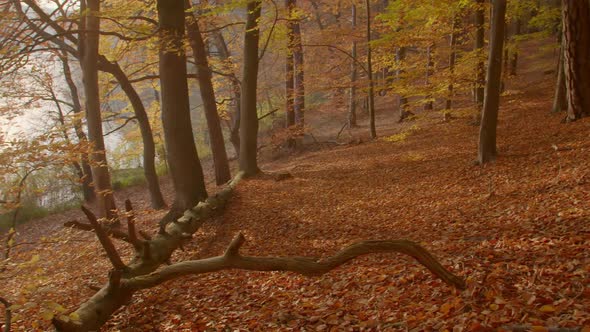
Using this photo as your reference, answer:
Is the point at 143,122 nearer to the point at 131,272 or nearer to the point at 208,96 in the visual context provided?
the point at 208,96

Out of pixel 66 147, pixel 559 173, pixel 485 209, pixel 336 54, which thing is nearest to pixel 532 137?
pixel 559 173

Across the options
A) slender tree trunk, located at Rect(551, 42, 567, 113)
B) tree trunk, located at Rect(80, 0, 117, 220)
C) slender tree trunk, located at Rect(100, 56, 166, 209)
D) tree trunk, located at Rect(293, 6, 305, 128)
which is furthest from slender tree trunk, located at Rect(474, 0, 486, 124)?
slender tree trunk, located at Rect(100, 56, 166, 209)

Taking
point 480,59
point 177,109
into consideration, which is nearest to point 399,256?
point 177,109

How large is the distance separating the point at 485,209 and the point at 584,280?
2926mm

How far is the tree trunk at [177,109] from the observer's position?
26.7ft

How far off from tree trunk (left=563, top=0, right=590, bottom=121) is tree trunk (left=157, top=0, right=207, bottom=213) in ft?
27.8

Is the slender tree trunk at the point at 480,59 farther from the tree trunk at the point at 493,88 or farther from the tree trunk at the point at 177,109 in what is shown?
the tree trunk at the point at 177,109

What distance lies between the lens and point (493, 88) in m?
7.91

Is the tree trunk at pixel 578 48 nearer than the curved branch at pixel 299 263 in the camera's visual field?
No

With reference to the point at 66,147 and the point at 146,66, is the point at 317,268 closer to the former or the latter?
the point at 66,147

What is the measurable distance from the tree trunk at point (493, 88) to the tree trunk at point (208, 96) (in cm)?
745

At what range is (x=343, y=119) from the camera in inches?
978

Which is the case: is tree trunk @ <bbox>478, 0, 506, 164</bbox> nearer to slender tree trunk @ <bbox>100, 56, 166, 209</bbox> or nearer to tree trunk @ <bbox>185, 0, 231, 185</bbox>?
tree trunk @ <bbox>185, 0, 231, 185</bbox>

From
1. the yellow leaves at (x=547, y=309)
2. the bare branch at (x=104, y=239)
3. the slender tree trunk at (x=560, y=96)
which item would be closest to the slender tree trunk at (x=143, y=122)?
the bare branch at (x=104, y=239)
